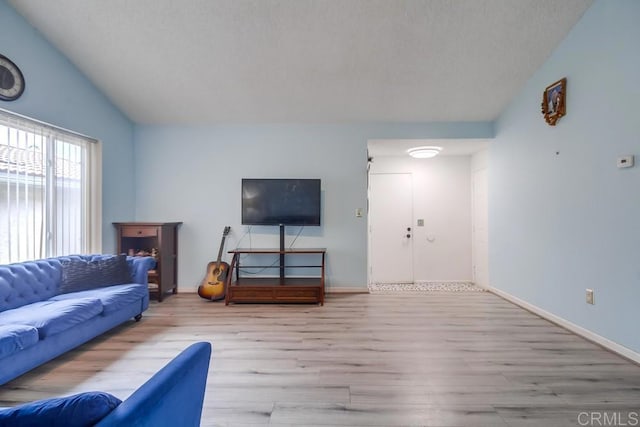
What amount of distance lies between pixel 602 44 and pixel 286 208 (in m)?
3.51

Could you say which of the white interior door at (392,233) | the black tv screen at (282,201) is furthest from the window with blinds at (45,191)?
the white interior door at (392,233)

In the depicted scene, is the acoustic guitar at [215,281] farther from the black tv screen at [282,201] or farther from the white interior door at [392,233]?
the white interior door at [392,233]

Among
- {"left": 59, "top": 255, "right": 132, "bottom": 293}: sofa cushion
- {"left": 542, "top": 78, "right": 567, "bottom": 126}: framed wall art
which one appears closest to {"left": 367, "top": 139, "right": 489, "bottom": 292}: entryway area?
{"left": 542, "top": 78, "right": 567, "bottom": 126}: framed wall art

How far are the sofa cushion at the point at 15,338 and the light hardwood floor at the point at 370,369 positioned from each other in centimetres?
30

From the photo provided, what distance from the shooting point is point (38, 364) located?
204 cm

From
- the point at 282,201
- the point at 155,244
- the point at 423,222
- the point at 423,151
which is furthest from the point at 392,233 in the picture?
the point at 155,244

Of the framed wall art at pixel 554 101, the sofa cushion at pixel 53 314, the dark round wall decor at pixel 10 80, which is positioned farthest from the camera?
the framed wall art at pixel 554 101

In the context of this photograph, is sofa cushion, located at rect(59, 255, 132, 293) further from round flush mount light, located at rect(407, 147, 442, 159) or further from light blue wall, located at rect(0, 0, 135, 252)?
round flush mount light, located at rect(407, 147, 442, 159)

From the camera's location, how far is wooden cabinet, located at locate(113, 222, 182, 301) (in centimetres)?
379

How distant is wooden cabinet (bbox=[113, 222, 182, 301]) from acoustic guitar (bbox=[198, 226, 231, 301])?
492 millimetres

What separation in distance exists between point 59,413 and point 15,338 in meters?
1.72

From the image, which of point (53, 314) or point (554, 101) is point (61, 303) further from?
point (554, 101)

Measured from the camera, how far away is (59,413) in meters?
0.70

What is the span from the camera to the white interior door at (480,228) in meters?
4.52
